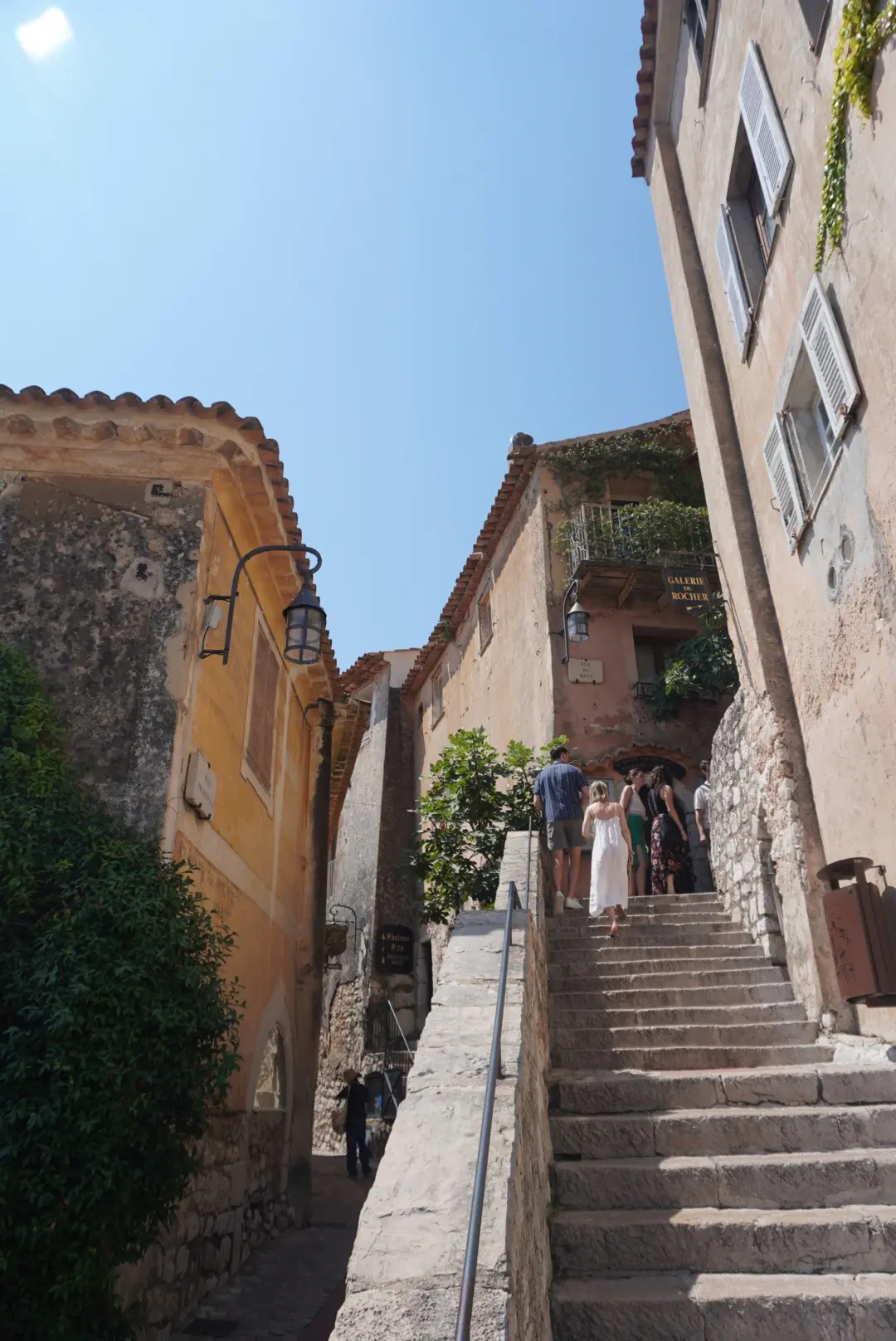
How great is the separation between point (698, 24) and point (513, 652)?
33.0ft

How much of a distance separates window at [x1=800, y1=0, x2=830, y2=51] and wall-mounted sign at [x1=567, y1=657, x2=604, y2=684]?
9.31 m

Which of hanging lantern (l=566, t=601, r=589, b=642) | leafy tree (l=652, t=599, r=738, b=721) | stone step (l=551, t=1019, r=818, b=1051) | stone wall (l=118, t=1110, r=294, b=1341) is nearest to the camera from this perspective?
stone wall (l=118, t=1110, r=294, b=1341)

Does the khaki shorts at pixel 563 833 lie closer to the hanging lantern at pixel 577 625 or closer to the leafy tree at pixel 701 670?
the hanging lantern at pixel 577 625

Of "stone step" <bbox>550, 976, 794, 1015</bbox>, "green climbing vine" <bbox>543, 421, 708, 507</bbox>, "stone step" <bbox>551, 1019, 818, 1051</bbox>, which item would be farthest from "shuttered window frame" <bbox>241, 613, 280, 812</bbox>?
"green climbing vine" <bbox>543, 421, 708, 507</bbox>

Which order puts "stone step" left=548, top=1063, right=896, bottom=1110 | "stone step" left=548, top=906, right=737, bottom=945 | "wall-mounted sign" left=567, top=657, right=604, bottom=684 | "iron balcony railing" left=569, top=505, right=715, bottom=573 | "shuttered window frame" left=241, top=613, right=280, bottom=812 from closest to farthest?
1. "stone step" left=548, top=1063, right=896, bottom=1110
2. "stone step" left=548, top=906, right=737, bottom=945
3. "shuttered window frame" left=241, top=613, right=280, bottom=812
4. "wall-mounted sign" left=567, top=657, right=604, bottom=684
5. "iron balcony railing" left=569, top=505, right=715, bottom=573

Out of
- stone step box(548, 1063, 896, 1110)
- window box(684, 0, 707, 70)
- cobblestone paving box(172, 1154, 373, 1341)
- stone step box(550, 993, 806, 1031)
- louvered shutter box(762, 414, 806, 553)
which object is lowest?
cobblestone paving box(172, 1154, 373, 1341)

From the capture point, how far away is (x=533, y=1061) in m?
4.15

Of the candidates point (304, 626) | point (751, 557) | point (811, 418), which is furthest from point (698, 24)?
point (304, 626)

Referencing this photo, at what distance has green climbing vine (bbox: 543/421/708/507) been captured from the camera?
16000mm

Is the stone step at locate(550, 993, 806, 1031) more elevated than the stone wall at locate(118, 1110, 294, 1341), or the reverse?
the stone step at locate(550, 993, 806, 1031)

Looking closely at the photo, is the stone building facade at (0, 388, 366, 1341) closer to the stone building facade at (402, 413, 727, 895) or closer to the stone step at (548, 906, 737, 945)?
the stone step at (548, 906, 737, 945)

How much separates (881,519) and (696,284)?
568cm

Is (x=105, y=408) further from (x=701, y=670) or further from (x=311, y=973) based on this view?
(x=701, y=670)

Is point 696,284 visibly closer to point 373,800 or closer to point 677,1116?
point 677,1116
